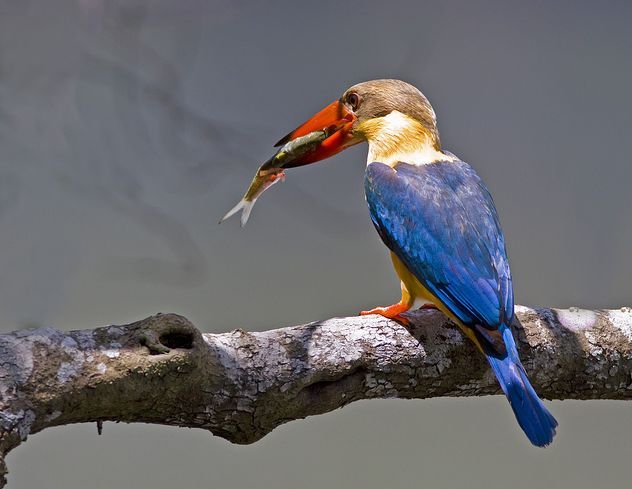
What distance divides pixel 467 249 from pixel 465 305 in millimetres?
175

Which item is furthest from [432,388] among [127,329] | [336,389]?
[127,329]

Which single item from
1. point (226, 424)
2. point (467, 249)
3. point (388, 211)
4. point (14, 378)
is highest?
point (388, 211)

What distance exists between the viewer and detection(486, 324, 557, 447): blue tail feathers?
1.87 metres

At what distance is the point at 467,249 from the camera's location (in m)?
2.12

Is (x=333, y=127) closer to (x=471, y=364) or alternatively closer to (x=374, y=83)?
(x=374, y=83)

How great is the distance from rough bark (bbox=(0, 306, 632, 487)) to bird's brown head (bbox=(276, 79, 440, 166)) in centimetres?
56

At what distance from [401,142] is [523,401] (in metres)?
0.82

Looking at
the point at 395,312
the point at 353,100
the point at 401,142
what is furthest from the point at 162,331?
the point at 353,100

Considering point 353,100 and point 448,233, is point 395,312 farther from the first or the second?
Answer: point 353,100

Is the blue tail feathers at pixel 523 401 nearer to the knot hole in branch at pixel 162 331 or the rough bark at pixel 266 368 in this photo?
the rough bark at pixel 266 368

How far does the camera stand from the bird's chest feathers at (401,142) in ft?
7.88

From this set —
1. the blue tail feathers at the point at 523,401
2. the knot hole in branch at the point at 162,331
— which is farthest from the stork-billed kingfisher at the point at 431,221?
the knot hole in branch at the point at 162,331

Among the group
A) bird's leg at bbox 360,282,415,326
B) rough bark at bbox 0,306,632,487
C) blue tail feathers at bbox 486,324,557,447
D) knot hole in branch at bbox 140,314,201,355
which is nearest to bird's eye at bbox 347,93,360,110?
bird's leg at bbox 360,282,415,326

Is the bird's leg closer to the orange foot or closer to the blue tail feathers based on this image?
the orange foot
